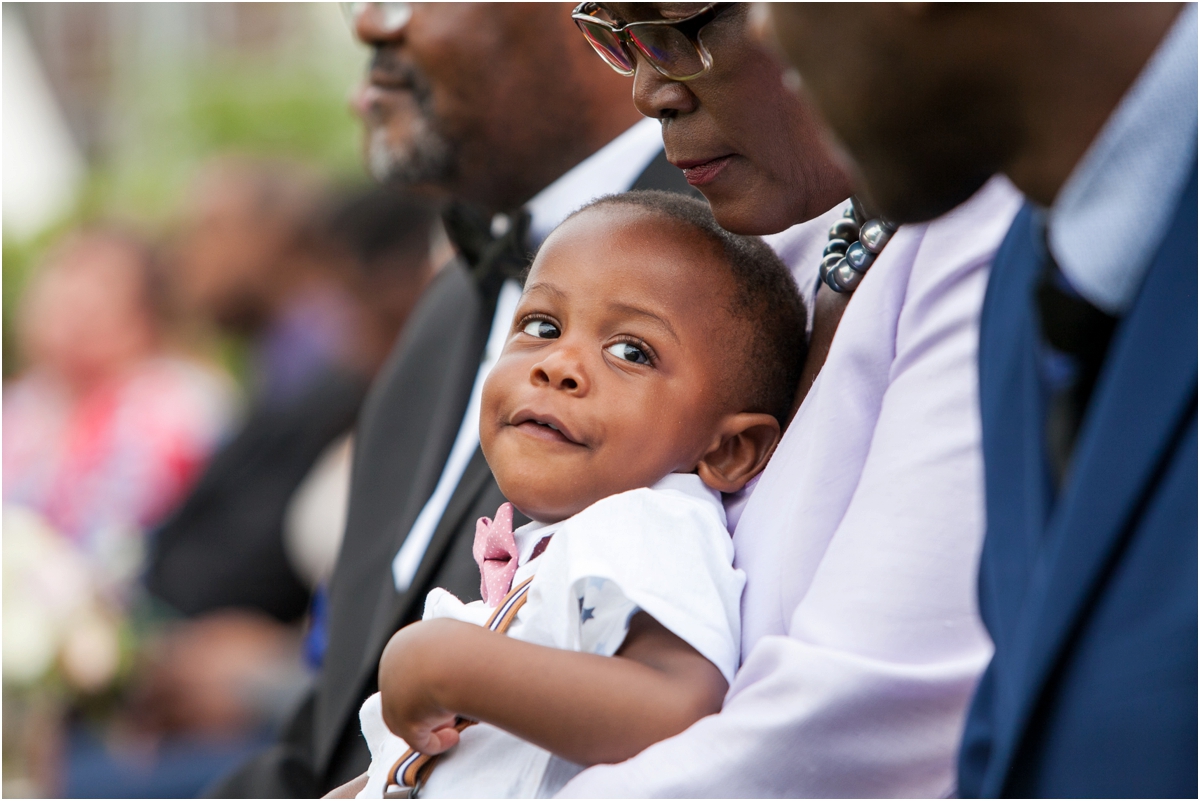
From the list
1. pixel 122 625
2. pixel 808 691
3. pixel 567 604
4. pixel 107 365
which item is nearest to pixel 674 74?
pixel 567 604

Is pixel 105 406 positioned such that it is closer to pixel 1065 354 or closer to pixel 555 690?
pixel 555 690

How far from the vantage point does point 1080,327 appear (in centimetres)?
129

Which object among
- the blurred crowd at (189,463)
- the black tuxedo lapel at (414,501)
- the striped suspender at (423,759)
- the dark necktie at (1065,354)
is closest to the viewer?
the dark necktie at (1065,354)

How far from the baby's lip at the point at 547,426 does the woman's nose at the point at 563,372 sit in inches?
1.7

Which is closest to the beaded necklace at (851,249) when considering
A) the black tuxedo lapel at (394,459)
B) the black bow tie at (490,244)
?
the black bow tie at (490,244)

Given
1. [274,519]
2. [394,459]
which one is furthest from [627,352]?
[274,519]

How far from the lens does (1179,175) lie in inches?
47.8

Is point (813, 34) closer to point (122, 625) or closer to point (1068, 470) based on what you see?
point (1068, 470)

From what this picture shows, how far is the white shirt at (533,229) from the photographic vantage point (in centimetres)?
285

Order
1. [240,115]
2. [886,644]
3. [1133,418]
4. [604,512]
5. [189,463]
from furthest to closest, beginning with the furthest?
[240,115] → [189,463] → [604,512] → [886,644] → [1133,418]

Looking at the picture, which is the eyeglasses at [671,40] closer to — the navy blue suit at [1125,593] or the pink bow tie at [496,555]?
the pink bow tie at [496,555]

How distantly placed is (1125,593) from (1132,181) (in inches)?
14.4

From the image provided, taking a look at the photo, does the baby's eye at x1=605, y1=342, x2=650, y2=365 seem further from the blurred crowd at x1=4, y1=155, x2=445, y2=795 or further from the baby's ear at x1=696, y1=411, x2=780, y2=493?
the blurred crowd at x1=4, y1=155, x2=445, y2=795

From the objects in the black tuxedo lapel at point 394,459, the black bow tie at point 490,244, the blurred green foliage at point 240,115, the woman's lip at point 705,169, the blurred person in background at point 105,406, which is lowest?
the blurred green foliage at point 240,115
